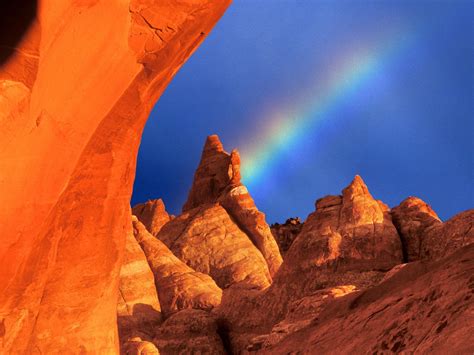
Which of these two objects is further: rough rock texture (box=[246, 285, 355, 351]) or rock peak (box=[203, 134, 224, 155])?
rock peak (box=[203, 134, 224, 155])

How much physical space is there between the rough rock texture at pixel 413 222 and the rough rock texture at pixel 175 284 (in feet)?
30.1

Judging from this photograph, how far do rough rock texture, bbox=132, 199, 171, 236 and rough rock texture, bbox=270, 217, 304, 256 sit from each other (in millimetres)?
10377

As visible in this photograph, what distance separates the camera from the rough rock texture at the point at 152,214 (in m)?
46.3

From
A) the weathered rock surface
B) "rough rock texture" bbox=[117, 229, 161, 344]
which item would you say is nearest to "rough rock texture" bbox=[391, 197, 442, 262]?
the weathered rock surface

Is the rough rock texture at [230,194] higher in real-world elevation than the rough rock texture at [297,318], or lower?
higher

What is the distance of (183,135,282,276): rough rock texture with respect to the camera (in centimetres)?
3744

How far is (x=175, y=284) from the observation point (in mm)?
27125

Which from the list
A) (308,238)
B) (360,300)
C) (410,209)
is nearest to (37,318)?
(360,300)

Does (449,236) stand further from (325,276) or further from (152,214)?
(152,214)

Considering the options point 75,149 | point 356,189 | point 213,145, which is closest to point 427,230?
point 356,189

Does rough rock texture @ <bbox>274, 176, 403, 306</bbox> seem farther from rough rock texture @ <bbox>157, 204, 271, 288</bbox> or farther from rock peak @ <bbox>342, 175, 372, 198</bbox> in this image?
rough rock texture @ <bbox>157, 204, 271, 288</bbox>

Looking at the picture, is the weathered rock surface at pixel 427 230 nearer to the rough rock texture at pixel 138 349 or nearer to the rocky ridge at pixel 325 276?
the rocky ridge at pixel 325 276

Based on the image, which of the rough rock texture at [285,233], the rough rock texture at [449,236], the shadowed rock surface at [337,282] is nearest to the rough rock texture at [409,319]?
the shadowed rock surface at [337,282]

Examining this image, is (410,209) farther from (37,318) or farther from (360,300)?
(37,318)
